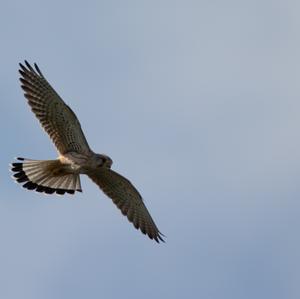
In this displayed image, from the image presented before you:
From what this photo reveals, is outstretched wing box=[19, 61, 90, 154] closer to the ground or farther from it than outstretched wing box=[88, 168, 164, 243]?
farther from it

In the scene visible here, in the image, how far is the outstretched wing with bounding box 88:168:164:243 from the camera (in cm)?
2856

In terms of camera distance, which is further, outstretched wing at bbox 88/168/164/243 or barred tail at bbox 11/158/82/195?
outstretched wing at bbox 88/168/164/243

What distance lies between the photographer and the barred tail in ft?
91.7

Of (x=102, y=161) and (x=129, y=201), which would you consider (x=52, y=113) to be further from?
(x=129, y=201)

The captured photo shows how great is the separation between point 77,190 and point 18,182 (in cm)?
120

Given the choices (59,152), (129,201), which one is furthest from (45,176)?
(129,201)

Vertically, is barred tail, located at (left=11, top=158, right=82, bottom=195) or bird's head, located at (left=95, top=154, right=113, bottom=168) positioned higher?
bird's head, located at (left=95, top=154, right=113, bottom=168)

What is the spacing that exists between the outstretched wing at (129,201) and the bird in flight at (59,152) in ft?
0.81

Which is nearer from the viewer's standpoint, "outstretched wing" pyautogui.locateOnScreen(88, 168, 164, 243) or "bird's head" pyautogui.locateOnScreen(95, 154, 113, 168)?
"bird's head" pyautogui.locateOnScreen(95, 154, 113, 168)

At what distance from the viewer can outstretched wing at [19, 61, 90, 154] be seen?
1097 inches

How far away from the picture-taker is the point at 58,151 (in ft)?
92.2

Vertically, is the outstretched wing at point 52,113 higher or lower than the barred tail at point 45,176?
higher

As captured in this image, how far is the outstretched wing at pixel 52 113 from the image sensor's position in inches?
1097

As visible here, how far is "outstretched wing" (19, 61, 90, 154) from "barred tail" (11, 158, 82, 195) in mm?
368
